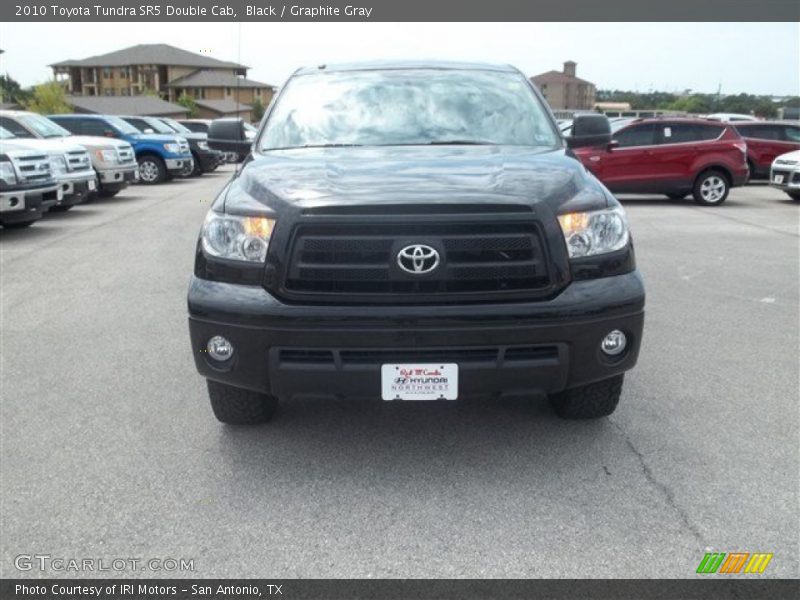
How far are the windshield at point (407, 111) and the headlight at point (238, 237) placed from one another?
112cm

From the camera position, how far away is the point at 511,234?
3445 millimetres

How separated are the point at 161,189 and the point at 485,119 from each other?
663 inches

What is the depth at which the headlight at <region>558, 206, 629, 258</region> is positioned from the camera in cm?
354

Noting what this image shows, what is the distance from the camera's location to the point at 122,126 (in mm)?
20797

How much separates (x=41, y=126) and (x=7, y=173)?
15.5ft

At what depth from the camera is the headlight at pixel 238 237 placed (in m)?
3.52

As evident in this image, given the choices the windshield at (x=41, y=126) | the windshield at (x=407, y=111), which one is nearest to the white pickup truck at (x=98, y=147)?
the windshield at (x=41, y=126)

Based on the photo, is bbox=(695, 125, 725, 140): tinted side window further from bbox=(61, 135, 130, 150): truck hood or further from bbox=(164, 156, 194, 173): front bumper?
bbox=(164, 156, 194, 173): front bumper

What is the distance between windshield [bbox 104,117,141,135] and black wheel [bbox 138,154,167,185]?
0.75 m

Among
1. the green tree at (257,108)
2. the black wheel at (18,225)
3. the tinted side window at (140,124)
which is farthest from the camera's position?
the green tree at (257,108)

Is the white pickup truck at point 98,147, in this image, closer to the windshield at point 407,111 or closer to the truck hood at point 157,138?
the truck hood at point 157,138

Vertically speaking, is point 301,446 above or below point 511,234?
below
